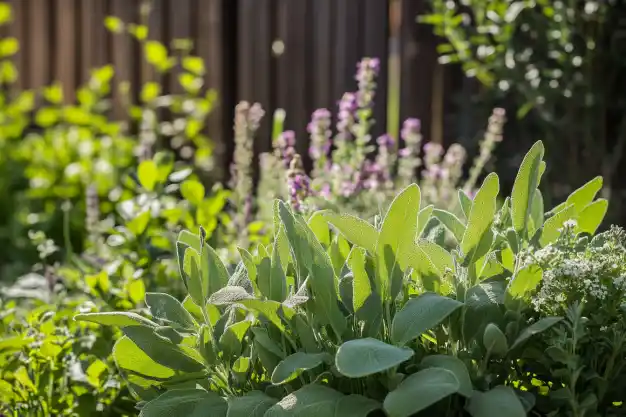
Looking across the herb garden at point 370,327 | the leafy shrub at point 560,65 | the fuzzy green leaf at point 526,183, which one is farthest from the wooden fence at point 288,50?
the fuzzy green leaf at point 526,183

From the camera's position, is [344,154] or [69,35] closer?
[344,154]

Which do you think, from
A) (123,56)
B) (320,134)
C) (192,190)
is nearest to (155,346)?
(192,190)

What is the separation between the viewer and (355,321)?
1724 mm

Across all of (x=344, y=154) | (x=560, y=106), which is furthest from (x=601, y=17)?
(x=344, y=154)

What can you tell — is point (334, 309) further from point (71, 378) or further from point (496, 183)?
point (71, 378)

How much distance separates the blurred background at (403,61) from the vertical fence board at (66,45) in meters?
0.01

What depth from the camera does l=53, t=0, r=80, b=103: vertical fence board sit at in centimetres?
640

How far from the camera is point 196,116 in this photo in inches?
201

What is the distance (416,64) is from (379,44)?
0.93ft

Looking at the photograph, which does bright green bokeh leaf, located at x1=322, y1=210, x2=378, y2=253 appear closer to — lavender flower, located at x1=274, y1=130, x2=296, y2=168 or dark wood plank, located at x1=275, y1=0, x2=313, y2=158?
lavender flower, located at x1=274, y1=130, x2=296, y2=168

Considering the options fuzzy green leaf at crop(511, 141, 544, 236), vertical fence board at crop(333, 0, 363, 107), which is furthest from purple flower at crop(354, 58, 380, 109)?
vertical fence board at crop(333, 0, 363, 107)

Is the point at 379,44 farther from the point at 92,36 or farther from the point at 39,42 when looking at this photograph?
the point at 39,42

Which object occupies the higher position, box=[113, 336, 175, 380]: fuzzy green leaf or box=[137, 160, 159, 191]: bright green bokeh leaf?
box=[137, 160, 159, 191]: bright green bokeh leaf

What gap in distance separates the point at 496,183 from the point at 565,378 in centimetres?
37
